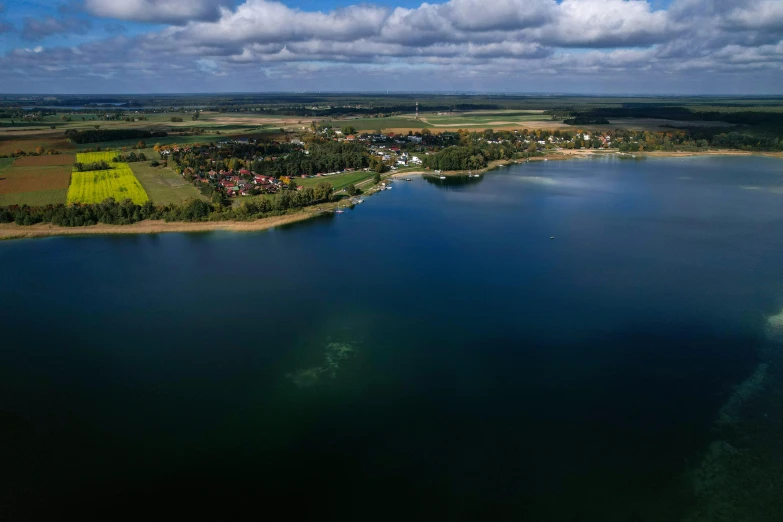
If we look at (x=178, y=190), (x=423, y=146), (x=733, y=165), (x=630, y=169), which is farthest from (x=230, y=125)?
(x=733, y=165)

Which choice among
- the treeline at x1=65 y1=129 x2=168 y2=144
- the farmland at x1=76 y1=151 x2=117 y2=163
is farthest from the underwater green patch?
the treeline at x1=65 y1=129 x2=168 y2=144

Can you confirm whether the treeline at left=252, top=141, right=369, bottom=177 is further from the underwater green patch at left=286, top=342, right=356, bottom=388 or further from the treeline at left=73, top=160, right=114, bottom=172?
the underwater green patch at left=286, top=342, right=356, bottom=388

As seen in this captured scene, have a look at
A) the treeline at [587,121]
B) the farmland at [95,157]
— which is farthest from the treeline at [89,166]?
the treeline at [587,121]

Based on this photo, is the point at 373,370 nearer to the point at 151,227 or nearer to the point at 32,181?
the point at 151,227

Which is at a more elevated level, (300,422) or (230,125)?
(230,125)

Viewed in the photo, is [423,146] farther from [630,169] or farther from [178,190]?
[178,190]

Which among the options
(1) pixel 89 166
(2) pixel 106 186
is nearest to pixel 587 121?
(1) pixel 89 166
